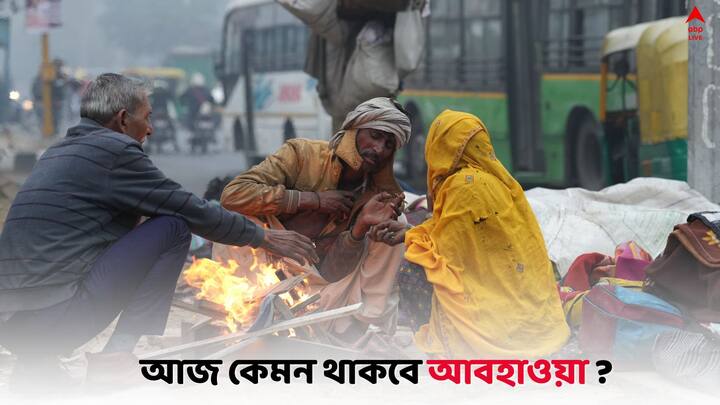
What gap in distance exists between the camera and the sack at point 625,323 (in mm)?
4871

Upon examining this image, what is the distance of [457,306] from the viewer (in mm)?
4699

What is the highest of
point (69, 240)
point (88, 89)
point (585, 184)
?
point (88, 89)

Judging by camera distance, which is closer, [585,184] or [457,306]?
[457,306]

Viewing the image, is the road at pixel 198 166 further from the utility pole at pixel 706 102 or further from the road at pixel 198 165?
the utility pole at pixel 706 102

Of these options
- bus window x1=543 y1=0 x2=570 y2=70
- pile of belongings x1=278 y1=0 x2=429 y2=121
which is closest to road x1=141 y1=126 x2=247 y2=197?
bus window x1=543 y1=0 x2=570 y2=70

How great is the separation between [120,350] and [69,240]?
44 centimetres

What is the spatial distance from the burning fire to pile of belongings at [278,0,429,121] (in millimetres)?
2914

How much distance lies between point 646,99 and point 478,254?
212 inches

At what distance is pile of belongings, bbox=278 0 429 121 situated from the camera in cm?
800

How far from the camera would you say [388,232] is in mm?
5035

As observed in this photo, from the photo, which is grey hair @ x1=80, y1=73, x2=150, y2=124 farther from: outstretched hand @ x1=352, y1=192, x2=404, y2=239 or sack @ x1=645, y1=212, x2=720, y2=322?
sack @ x1=645, y1=212, x2=720, y2=322

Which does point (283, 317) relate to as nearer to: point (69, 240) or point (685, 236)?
point (69, 240)

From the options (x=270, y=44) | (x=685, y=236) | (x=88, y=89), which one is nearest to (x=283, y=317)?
(x=88, y=89)

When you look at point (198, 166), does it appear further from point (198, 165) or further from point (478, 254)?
point (478, 254)
